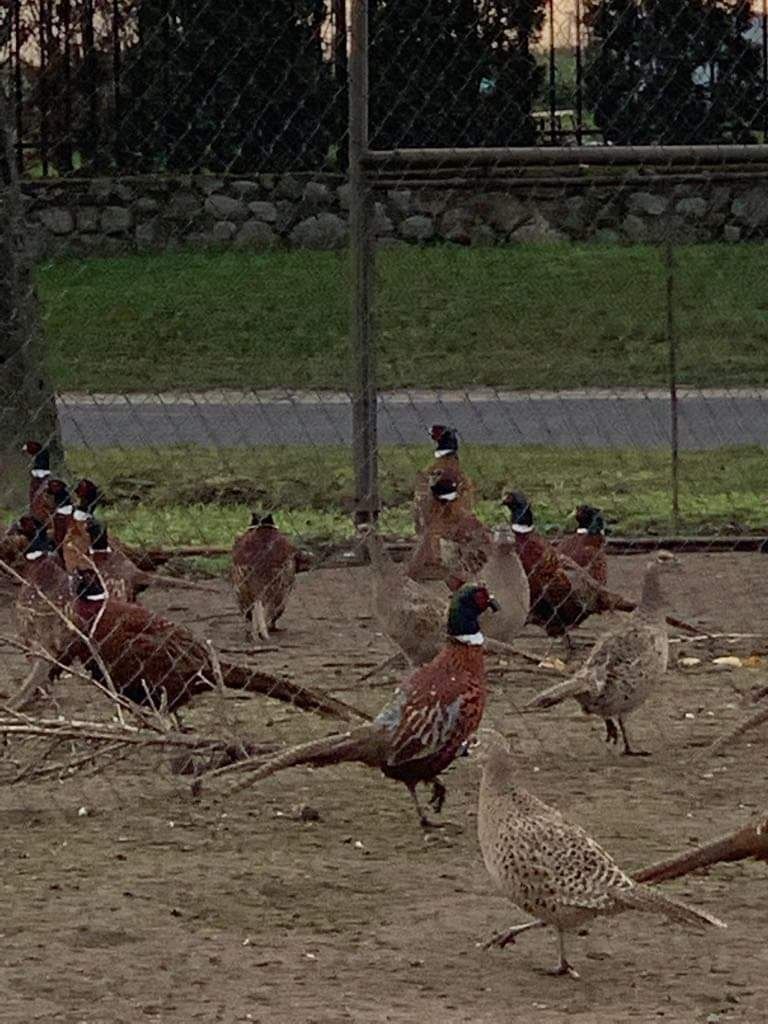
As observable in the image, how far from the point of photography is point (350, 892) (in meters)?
6.40

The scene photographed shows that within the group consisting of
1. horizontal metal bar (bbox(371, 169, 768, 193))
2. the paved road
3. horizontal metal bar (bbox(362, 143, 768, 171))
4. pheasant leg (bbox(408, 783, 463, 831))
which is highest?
horizontal metal bar (bbox(362, 143, 768, 171))

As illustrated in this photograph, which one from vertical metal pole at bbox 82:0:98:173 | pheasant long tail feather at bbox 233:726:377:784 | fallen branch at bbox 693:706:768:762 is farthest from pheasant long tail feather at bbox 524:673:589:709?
vertical metal pole at bbox 82:0:98:173

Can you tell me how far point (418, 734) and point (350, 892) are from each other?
77 centimetres

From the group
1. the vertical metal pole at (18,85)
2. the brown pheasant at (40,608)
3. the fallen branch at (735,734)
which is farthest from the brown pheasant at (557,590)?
the vertical metal pole at (18,85)

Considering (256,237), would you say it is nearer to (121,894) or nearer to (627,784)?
(627,784)

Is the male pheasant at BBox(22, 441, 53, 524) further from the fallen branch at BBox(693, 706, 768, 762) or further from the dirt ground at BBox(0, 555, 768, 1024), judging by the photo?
the fallen branch at BBox(693, 706, 768, 762)

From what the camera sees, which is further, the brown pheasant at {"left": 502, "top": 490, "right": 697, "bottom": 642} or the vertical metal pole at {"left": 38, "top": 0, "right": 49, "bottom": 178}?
the vertical metal pole at {"left": 38, "top": 0, "right": 49, "bottom": 178}

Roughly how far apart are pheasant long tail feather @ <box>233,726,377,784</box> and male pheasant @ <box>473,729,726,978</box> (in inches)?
40.9

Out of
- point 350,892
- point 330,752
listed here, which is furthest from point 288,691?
point 350,892

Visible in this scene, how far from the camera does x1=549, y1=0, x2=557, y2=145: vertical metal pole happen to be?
44.0 feet

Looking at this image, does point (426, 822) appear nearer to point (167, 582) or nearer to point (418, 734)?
point (418, 734)

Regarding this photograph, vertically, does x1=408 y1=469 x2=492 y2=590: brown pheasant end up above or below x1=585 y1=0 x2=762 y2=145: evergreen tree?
below

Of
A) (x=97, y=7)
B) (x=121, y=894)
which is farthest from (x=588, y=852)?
(x=97, y=7)

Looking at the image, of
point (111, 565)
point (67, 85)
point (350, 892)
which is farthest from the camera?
point (67, 85)
